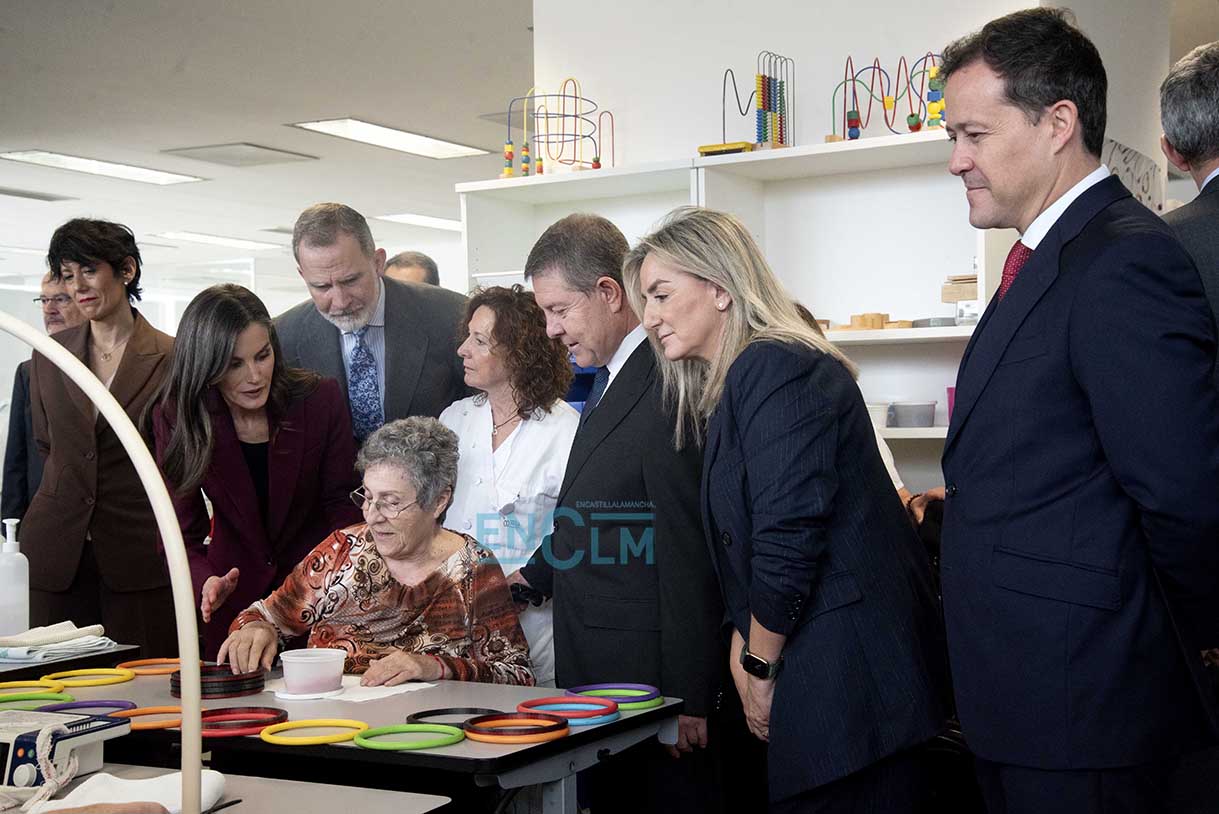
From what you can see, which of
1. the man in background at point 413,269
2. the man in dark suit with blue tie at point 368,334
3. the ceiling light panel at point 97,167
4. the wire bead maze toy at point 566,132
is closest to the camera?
the man in dark suit with blue tie at point 368,334

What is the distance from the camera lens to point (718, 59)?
4.47 metres

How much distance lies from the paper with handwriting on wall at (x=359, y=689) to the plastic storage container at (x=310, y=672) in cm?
3

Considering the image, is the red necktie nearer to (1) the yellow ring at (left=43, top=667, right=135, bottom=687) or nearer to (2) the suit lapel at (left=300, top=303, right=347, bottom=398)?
(1) the yellow ring at (left=43, top=667, right=135, bottom=687)

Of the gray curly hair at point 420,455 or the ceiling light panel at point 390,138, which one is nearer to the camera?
the gray curly hair at point 420,455

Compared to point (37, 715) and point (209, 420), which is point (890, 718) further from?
point (209, 420)

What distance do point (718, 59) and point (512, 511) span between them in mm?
2150

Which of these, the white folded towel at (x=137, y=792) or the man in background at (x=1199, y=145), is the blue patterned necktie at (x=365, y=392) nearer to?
the white folded towel at (x=137, y=792)

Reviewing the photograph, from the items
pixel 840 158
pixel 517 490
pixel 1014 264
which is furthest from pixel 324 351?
pixel 1014 264

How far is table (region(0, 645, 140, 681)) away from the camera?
103 inches

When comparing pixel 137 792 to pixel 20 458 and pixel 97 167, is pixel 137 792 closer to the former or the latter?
pixel 20 458

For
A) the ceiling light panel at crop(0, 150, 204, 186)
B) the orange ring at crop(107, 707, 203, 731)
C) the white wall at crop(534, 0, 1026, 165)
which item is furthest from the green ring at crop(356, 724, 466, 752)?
the ceiling light panel at crop(0, 150, 204, 186)

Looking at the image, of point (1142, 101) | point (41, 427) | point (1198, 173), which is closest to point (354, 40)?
point (41, 427)

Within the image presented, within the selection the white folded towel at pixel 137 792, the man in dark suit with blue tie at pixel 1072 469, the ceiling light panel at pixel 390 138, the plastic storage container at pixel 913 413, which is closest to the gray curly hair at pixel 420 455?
the white folded towel at pixel 137 792

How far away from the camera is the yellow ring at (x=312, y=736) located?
195 cm
